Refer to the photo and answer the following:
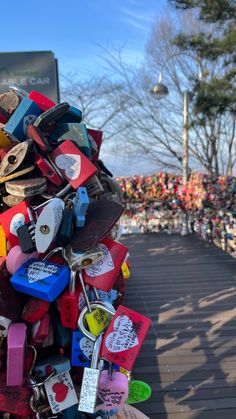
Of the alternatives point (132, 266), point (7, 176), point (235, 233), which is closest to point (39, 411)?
point (7, 176)

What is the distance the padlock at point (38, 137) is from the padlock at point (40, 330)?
0.48 m

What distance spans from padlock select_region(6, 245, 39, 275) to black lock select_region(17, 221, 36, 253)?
0.08 feet

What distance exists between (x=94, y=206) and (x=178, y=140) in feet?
73.8

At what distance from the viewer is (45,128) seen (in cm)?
129

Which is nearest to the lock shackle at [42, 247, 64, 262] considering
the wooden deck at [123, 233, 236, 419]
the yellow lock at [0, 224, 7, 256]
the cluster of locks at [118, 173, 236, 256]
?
the yellow lock at [0, 224, 7, 256]

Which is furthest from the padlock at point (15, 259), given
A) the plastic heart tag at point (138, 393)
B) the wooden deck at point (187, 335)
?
the wooden deck at point (187, 335)

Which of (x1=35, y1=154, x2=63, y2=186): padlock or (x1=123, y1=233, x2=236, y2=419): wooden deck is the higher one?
(x1=35, y1=154, x2=63, y2=186): padlock

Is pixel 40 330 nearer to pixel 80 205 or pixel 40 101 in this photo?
pixel 80 205

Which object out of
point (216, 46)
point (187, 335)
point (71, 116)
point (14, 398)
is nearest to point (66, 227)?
point (71, 116)

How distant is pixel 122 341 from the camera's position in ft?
3.92

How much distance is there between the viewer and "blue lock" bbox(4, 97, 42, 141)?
4.15 ft

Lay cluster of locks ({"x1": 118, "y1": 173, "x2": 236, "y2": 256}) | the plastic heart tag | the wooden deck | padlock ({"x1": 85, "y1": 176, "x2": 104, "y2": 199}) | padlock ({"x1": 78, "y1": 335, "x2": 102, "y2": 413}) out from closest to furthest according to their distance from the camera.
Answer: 1. padlock ({"x1": 78, "y1": 335, "x2": 102, "y2": 413})
2. padlock ({"x1": 85, "y1": 176, "x2": 104, "y2": 199})
3. the plastic heart tag
4. the wooden deck
5. cluster of locks ({"x1": 118, "y1": 173, "x2": 236, "y2": 256})

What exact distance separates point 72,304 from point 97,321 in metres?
0.09

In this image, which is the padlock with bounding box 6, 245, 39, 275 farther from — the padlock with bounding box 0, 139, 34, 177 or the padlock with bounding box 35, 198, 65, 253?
the padlock with bounding box 0, 139, 34, 177
